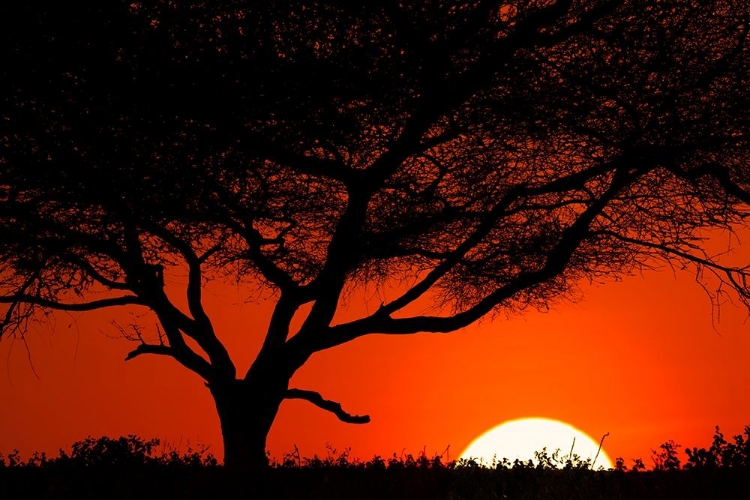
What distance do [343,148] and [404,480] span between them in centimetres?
359

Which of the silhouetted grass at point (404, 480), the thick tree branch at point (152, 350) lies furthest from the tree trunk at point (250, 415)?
the silhouetted grass at point (404, 480)

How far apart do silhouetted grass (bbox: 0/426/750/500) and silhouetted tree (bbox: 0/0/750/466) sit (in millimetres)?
464

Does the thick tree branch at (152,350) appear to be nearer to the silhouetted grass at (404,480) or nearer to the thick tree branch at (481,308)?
the thick tree branch at (481,308)

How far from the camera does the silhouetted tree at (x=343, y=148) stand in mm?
6922

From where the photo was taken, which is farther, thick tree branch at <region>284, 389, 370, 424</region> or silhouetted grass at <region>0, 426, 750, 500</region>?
thick tree branch at <region>284, 389, 370, 424</region>

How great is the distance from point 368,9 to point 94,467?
15.4 feet

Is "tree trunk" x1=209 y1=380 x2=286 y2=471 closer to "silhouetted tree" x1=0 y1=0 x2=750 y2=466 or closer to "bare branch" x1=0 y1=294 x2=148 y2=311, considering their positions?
"silhouetted tree" x1=0 y1=0 x2=750 y2=466

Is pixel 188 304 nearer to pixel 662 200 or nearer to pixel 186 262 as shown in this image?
pixel 186 262

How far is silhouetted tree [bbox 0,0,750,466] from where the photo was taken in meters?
6.92

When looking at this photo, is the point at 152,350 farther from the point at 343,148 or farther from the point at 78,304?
the point at 343,148

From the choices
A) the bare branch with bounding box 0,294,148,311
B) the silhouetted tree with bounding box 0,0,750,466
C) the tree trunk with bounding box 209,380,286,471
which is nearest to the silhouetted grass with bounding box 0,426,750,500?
the silhouetted tree with bounding box 0,0,750,466

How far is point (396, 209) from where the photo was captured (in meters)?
11.8

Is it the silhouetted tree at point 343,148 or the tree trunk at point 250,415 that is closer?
the silhouetted tree at point 343,148

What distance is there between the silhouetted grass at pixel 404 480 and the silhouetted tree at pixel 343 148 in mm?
464
